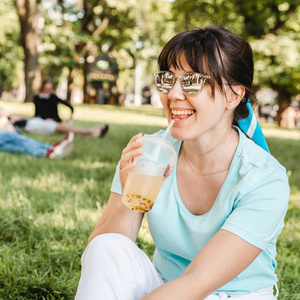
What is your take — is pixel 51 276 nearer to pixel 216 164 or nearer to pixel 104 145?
pixel 216 164

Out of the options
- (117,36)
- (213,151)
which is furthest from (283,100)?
(213,151)

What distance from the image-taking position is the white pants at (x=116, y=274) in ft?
5.34

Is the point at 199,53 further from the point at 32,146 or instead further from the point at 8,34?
the point at 8,34

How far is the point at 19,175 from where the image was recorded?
4879 millimetres

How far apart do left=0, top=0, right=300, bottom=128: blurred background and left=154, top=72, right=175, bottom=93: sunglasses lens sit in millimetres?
407

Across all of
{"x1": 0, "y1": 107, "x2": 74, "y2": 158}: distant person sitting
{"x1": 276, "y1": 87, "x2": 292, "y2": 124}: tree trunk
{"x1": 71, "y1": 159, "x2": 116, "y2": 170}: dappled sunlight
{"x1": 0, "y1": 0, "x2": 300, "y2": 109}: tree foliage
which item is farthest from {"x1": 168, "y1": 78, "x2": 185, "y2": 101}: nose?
{"x1": 276, "y1": 87, "x2": 292, "y2": 124}: tree trunk

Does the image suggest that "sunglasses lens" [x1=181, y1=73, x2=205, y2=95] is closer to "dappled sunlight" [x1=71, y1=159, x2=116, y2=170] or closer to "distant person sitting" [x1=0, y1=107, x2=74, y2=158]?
"dappled sunlight" [x1=71, y1=159, x2=116, y2=170]

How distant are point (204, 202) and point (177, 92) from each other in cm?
46

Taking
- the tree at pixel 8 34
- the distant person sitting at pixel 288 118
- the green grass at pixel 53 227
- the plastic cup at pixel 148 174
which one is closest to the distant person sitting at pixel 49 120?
the green grass at pixel 53 227

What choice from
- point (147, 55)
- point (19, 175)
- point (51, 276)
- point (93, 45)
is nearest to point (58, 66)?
point (93, 45)

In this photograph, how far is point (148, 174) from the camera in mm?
1618

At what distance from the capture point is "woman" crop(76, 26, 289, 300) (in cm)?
152

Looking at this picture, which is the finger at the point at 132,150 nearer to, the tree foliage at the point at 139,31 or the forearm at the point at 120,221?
the forearm at the point at 120,221

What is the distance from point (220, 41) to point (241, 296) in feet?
3.27
